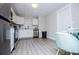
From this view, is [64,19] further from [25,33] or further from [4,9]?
[25,33]

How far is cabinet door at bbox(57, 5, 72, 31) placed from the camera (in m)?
2.45

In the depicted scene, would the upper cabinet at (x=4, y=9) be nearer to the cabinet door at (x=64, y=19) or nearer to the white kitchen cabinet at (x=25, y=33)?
the cabinet door at (x=64, y=19)

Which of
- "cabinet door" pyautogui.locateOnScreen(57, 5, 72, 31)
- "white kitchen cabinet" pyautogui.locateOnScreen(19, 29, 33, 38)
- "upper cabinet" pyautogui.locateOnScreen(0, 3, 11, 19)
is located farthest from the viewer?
"white kitchen cabinet" pyautogui.locateOnScreen(19, 29, 33, 38)

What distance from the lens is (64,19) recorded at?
2.59 m

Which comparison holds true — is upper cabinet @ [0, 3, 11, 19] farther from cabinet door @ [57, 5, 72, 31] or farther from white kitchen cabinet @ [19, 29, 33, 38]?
white kitchen cabinet @ [19, 29, 33, 38]

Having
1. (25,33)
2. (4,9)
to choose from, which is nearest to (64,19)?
(4,9)

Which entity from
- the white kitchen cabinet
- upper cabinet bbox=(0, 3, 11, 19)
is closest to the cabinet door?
upper cabinet bbox=(0, 3, 11, 19)

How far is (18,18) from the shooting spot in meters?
3.62

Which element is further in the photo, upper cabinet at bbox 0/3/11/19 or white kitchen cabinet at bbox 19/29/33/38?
white kitchen cabinet at bbox 19/29/33/38

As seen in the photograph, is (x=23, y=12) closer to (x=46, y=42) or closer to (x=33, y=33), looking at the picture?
(x=33, y=33)

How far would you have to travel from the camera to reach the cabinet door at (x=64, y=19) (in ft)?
8.05

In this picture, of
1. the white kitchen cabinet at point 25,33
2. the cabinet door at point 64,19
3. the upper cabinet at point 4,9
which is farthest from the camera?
the white kitchen cabinet at point 25,33

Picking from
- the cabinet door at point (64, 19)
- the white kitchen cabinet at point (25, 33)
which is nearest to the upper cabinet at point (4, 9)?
the cabinet door at point (64, 19)
